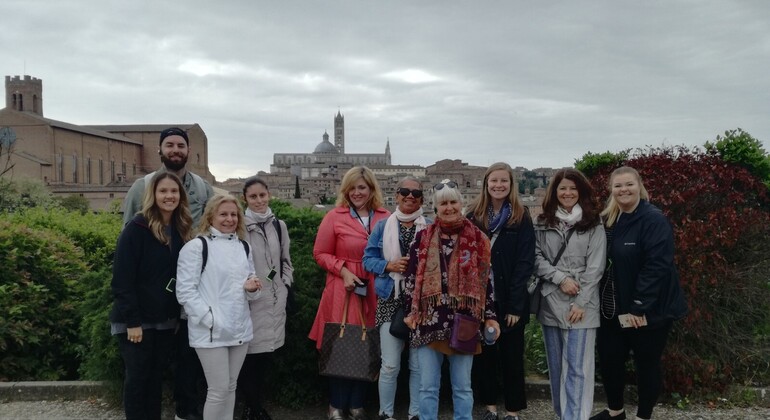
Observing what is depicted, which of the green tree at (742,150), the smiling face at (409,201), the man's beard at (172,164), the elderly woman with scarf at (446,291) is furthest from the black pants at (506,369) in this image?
the green tree at (742,150)

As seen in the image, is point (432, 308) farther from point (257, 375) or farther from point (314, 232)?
point (314, 232)

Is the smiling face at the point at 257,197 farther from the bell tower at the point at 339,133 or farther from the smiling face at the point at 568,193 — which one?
the bell tower at the point at 339,133

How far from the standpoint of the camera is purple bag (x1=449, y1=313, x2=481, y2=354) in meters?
3.94

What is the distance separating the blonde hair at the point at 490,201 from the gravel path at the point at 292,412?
1780mm

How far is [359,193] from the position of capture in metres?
4.53

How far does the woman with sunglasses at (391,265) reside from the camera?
4.23m

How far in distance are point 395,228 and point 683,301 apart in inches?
91.1

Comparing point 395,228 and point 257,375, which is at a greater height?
point 395,228

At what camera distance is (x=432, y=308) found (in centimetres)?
402

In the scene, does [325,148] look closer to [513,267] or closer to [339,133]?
[339,133]

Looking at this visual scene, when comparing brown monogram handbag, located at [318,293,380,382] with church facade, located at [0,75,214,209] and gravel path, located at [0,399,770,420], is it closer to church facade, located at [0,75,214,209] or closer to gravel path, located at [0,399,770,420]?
gravel path, located at [0,399,770,420]

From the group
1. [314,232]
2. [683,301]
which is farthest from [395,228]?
[683,301]

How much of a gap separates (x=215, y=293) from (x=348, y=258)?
109 cm

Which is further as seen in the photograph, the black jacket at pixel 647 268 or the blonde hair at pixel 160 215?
the black jacket at pixel 647 268
